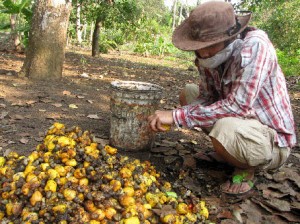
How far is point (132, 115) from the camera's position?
126 inches

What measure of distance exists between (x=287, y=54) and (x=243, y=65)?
12808 mm

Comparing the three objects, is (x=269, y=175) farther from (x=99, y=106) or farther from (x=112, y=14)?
(x=112, y=14)

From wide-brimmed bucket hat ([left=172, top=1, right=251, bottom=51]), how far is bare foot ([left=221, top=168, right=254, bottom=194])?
1172 millimetres

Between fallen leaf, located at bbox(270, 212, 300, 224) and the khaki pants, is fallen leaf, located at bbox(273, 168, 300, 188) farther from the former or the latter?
the khaki pants

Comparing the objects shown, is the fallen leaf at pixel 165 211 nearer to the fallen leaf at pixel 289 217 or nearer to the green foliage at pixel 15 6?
the fallen leaf at pixel 289 217

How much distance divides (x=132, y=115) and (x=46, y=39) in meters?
3.00

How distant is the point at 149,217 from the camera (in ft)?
7.51

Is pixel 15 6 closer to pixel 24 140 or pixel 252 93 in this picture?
pixel 24 140

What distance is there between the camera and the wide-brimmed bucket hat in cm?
242

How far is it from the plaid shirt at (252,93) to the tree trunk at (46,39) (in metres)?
3.45

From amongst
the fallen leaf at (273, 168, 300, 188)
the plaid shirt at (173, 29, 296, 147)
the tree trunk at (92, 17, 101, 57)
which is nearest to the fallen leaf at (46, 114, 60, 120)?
the plaid shirt at (173, 29, 296, 147)

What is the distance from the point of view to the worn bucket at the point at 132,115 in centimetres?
314

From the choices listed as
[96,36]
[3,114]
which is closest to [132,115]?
[3,114]

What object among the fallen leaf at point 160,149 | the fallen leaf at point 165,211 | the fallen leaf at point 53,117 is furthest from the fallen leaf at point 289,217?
the fallen leaf at point 53,117
